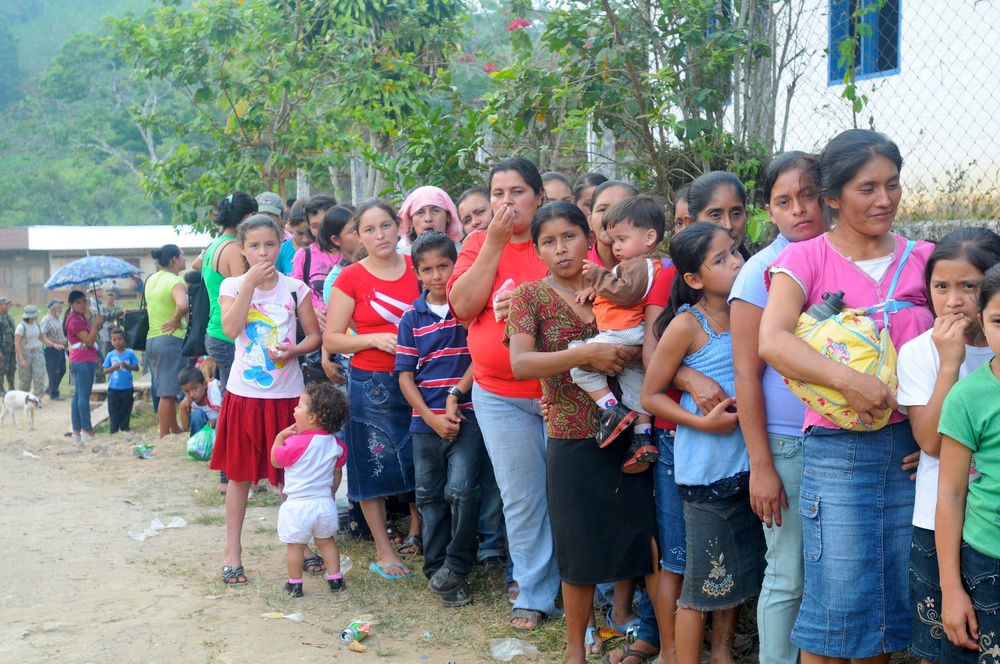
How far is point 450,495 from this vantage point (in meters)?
4.52

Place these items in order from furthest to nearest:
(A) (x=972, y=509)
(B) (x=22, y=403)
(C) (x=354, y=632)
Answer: (B) (x=22, y=403) → (C) (x=354, y=632) → (A) (x=972, y=509)

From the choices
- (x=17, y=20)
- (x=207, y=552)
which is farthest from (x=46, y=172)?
(x=207, y=552)

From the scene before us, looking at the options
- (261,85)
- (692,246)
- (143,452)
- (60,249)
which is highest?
(261,85)

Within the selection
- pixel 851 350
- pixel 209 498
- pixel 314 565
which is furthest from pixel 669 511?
pixel 209 498

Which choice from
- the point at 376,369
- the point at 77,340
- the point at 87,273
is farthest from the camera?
the point at 87,273

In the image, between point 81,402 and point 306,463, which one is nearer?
point 306,463

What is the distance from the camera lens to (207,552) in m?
5.62

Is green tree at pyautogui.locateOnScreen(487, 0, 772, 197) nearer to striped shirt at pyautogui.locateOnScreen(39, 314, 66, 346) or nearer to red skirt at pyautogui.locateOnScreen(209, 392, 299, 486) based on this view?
red skirt at pyautogui.locateOnScreen(209, 392, 299, 486)

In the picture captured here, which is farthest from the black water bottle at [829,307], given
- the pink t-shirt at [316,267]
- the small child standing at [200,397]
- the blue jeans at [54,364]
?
the blue jeans at [54,364]

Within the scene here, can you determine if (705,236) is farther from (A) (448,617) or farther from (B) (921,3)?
(B) (921,3)

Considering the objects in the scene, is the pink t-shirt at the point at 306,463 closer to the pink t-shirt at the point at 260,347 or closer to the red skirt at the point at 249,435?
the red skirt at the point at 249,435

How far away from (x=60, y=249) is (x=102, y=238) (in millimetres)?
1374

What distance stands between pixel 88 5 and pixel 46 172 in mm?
23901

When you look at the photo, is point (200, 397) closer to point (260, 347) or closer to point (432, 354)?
point (260, 347)
